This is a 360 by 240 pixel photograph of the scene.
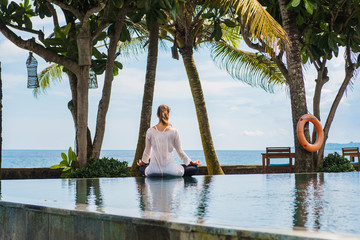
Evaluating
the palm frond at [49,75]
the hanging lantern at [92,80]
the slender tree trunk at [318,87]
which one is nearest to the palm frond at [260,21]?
the slender tree trunk at [318,87]

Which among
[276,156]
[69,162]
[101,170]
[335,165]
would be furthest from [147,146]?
[276,156]

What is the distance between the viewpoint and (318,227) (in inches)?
130

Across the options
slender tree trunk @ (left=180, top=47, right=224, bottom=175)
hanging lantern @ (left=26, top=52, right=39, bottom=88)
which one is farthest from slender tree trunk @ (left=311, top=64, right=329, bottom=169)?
hanging lantern @ (left=26, top=52, right=39, bottom=88)

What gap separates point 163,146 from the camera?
27.3ft

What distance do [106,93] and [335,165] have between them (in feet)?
19.2

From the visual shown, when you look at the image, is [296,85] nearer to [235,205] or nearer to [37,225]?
[235,205]

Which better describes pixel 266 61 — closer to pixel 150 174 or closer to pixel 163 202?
pixel 150 174

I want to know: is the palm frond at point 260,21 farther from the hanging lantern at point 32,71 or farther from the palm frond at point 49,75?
the palm frond at point 49,75

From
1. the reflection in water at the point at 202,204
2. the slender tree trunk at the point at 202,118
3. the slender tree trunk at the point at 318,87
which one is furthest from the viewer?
the slender tree trunk at the point at 202,118

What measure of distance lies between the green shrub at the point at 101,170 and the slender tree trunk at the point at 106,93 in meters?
0.39

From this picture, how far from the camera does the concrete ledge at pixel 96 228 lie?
120 inches

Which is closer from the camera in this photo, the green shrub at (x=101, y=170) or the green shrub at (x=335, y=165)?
the green shrub at (x=101, y=170)

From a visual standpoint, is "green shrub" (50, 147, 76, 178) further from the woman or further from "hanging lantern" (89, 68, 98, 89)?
the woman

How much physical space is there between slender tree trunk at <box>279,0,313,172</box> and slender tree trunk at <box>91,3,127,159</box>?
3.77 m
